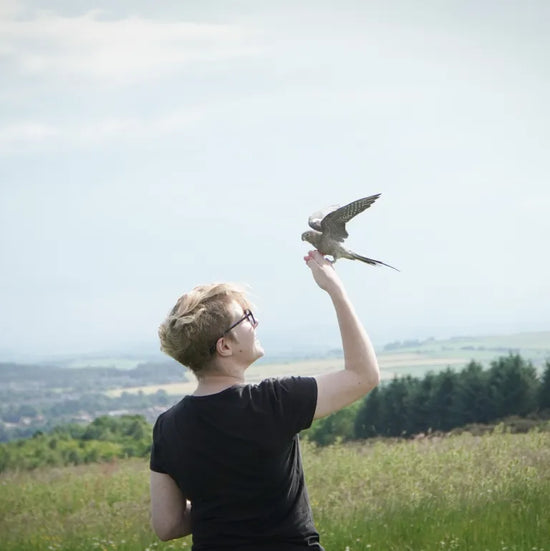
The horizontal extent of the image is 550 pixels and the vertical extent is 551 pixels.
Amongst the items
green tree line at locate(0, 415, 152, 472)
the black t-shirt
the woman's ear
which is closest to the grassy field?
the black t-shirt

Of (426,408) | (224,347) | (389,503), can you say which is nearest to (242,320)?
(224,347)

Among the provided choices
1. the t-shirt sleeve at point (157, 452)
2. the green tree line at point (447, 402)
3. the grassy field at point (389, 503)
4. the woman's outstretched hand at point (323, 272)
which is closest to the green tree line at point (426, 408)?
the green tree line at point (447, 402)

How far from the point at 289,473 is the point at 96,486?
26.8 feet

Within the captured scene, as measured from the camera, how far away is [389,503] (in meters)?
7.02

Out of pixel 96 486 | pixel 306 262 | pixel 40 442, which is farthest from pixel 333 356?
pixel 306 262

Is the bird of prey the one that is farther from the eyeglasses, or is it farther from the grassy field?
the grassy field

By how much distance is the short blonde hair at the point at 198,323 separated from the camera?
277 cm

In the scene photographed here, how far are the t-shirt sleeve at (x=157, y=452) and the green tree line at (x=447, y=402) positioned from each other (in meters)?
11.4

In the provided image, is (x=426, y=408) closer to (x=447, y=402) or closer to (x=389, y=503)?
(x=447, y=402)

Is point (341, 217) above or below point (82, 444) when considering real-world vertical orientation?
above

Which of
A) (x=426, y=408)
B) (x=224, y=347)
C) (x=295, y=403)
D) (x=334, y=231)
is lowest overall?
(x=426, y=408)

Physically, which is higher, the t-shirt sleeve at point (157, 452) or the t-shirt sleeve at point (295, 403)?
the t-shirt sleeve at point (295, 403)

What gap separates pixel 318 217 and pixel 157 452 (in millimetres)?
928

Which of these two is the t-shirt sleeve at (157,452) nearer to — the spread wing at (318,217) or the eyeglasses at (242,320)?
the eyeglasses at (242,320)
